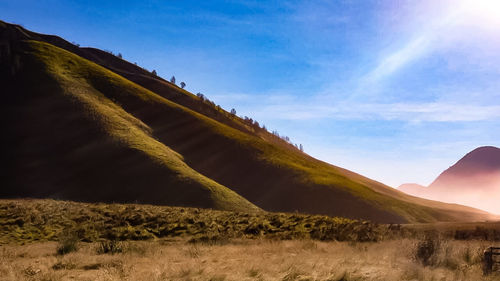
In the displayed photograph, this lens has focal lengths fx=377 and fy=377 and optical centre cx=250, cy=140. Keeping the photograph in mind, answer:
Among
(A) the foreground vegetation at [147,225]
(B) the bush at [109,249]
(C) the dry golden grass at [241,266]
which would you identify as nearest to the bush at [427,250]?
(C) the dry golden grass at [241,266]

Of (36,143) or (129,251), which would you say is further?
(36,143)

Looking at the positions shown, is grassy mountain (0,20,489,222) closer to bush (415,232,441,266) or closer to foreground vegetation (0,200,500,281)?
foreground vegetation (0,200,500,281)

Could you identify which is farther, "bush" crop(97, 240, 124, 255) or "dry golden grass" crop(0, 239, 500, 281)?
"bush" crop(97, 240, 124, 255)

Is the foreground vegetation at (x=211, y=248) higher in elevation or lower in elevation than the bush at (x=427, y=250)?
lower

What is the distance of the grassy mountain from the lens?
65.2m

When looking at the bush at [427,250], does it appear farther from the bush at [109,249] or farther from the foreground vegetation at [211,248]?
the bush at [109,249]

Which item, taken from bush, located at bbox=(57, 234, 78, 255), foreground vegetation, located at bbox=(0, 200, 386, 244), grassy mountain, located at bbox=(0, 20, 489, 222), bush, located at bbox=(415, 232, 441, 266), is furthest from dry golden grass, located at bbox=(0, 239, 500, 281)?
grassy mountain, located at bbox=(0, 20, 489, 222)

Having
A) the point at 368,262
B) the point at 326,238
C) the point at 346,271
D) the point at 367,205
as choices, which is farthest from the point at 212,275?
the point at 367,205

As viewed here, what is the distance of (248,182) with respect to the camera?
294ft

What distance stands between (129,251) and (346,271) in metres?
9.28

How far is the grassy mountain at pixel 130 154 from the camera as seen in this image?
6525 cm

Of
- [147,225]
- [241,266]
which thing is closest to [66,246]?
[241,266]

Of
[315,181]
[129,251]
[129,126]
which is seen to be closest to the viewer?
[129,251]

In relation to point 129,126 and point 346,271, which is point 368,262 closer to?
point 346,271
